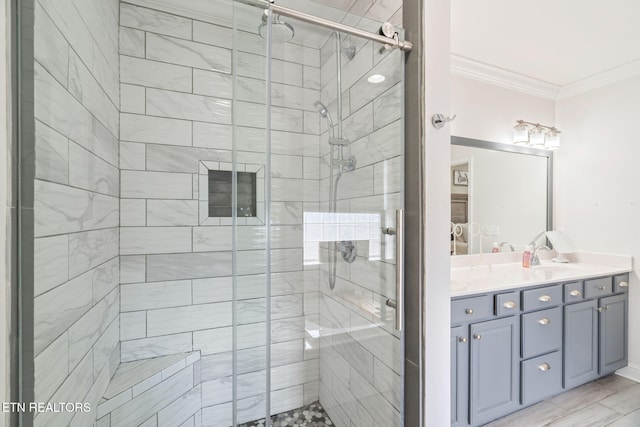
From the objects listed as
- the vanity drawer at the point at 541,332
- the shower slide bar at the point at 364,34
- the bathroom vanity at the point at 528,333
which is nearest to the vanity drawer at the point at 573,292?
the bathroom vanity at the point at 528,333

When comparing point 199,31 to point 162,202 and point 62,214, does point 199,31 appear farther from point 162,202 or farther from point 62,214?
point 62,214

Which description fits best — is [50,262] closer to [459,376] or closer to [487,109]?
[459,376]

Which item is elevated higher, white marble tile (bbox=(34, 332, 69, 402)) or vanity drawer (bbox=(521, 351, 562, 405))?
white marble tile (bbox=(34, 332, 69, 402))

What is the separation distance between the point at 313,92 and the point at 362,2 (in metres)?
0.60

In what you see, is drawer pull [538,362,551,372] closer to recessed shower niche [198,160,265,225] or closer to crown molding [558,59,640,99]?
recessed shower niche [198,160,265,225]

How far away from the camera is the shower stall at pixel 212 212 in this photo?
3.13ft

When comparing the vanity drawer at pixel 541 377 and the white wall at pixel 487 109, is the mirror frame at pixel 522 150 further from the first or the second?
the vanity drawer at pixel 541 377

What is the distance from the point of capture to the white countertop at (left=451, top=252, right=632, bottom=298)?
5.77ft

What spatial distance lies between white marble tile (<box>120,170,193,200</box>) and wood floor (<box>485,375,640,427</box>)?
242cm

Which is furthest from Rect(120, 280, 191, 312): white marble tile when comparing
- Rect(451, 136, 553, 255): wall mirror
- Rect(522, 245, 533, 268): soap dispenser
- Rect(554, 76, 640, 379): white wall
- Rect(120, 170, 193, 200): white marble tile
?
Rect(554, 76, 640, 379): white wall

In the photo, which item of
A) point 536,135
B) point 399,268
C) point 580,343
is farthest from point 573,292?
point 399,268

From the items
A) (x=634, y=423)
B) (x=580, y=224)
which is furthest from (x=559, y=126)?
(x=634, y=423)

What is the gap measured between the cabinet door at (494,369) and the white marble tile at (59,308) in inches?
74.1

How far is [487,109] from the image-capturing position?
8.28ft
